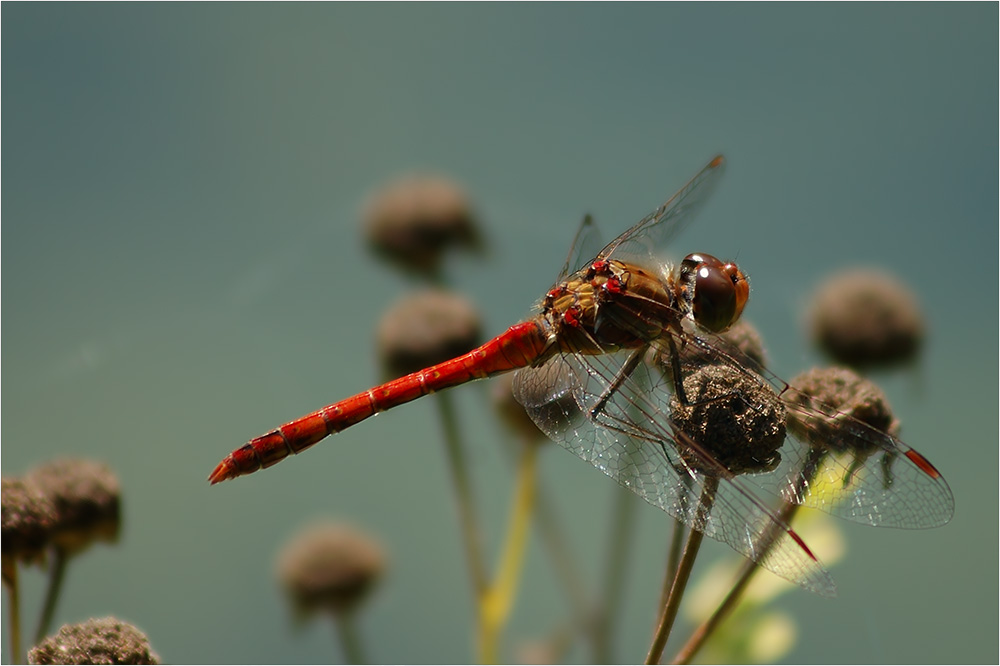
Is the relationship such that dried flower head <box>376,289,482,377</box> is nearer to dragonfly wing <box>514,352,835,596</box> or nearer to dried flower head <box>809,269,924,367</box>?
dragonfly wing <box>514,352,835,596</box>

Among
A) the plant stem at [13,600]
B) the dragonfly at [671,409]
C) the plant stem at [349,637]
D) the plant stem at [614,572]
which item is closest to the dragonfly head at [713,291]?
the dragonfly at [671,409]

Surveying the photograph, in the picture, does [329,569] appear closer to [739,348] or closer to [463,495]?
[463,495]

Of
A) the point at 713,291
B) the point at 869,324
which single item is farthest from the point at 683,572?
the point at 869,324

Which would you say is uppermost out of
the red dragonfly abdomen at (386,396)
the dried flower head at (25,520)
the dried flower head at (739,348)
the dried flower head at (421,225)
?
the dried flower head at (421,225)

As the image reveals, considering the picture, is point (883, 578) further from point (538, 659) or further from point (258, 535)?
point (258, 535)

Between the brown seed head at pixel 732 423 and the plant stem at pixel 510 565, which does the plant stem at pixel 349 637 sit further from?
the brown seed head at pixel 732 423

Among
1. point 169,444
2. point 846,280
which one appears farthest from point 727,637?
point 169,444

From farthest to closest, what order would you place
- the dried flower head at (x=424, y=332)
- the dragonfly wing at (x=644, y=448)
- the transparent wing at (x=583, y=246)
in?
the dried flower head at (x=424, y=332)
the transparent wing at (x=583, y=246)
the dragonfly wing at (x=644, y=448)
